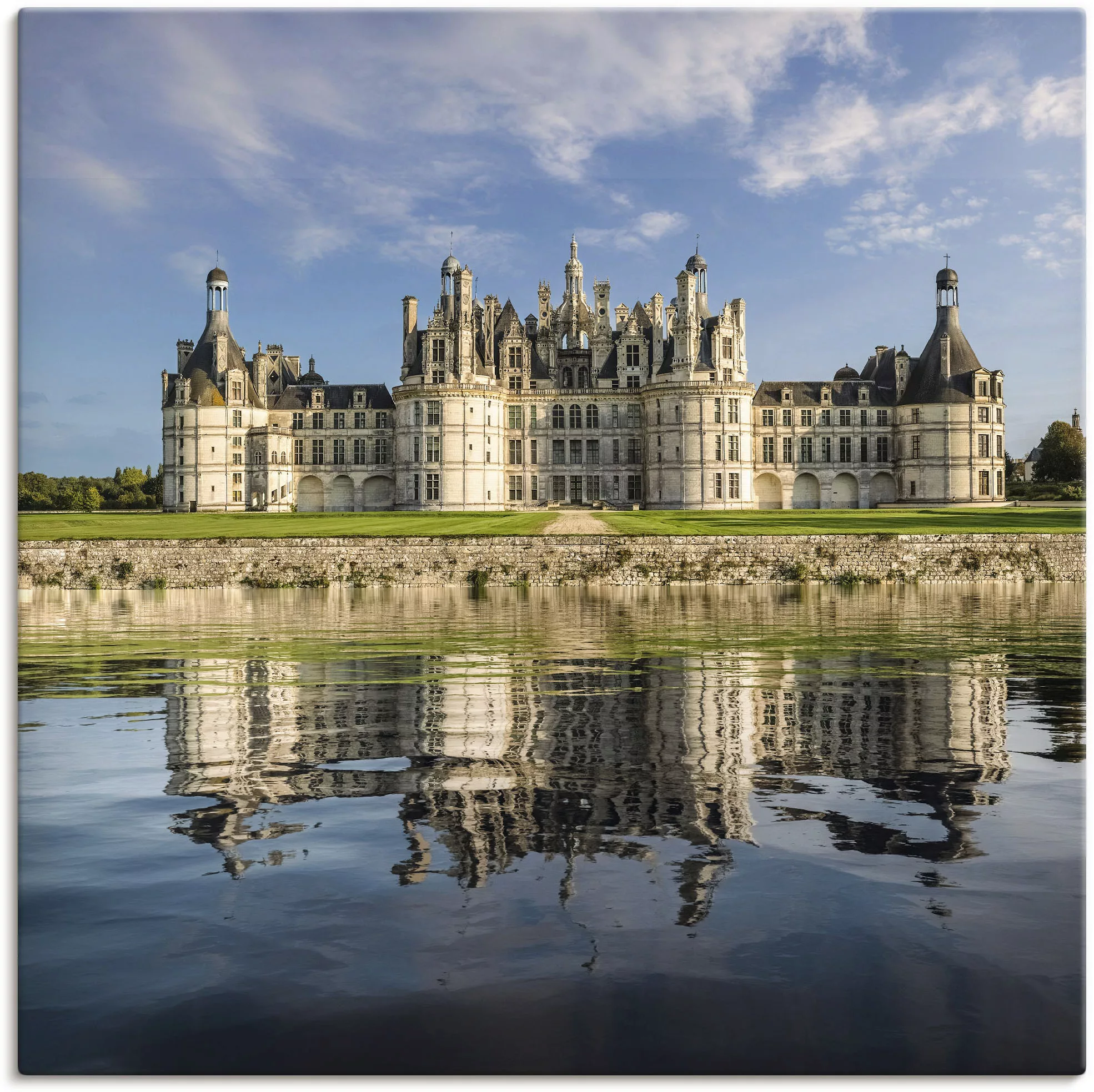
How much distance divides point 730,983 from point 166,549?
36.2 m

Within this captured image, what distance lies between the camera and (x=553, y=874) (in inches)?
273

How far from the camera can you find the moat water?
4.97 meters

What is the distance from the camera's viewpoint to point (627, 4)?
764cm

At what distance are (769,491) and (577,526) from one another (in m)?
42.6

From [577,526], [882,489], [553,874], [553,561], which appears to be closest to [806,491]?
[882,489]

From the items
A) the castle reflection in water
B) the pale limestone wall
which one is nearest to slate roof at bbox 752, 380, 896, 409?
the pale limestone wall

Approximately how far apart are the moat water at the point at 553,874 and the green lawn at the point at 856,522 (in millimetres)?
26589

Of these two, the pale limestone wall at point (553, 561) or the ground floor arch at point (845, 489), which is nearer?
the pale limestone wall at point (553, 561)

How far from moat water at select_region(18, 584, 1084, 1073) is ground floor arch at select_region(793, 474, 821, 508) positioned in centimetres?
7065

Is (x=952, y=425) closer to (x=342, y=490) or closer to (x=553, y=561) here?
(x=342, y=490)

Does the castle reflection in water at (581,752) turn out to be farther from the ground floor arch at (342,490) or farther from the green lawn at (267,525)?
the ground floor arch at (342,490)

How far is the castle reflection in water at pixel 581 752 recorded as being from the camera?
301 inches

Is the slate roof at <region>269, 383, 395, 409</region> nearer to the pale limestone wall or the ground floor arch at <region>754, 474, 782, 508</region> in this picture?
the ground floor arch at <region>754, 474, 782, 508</region>

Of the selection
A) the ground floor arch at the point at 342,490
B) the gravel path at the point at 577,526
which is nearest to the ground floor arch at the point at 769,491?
the gravel path at the point at 577,526
